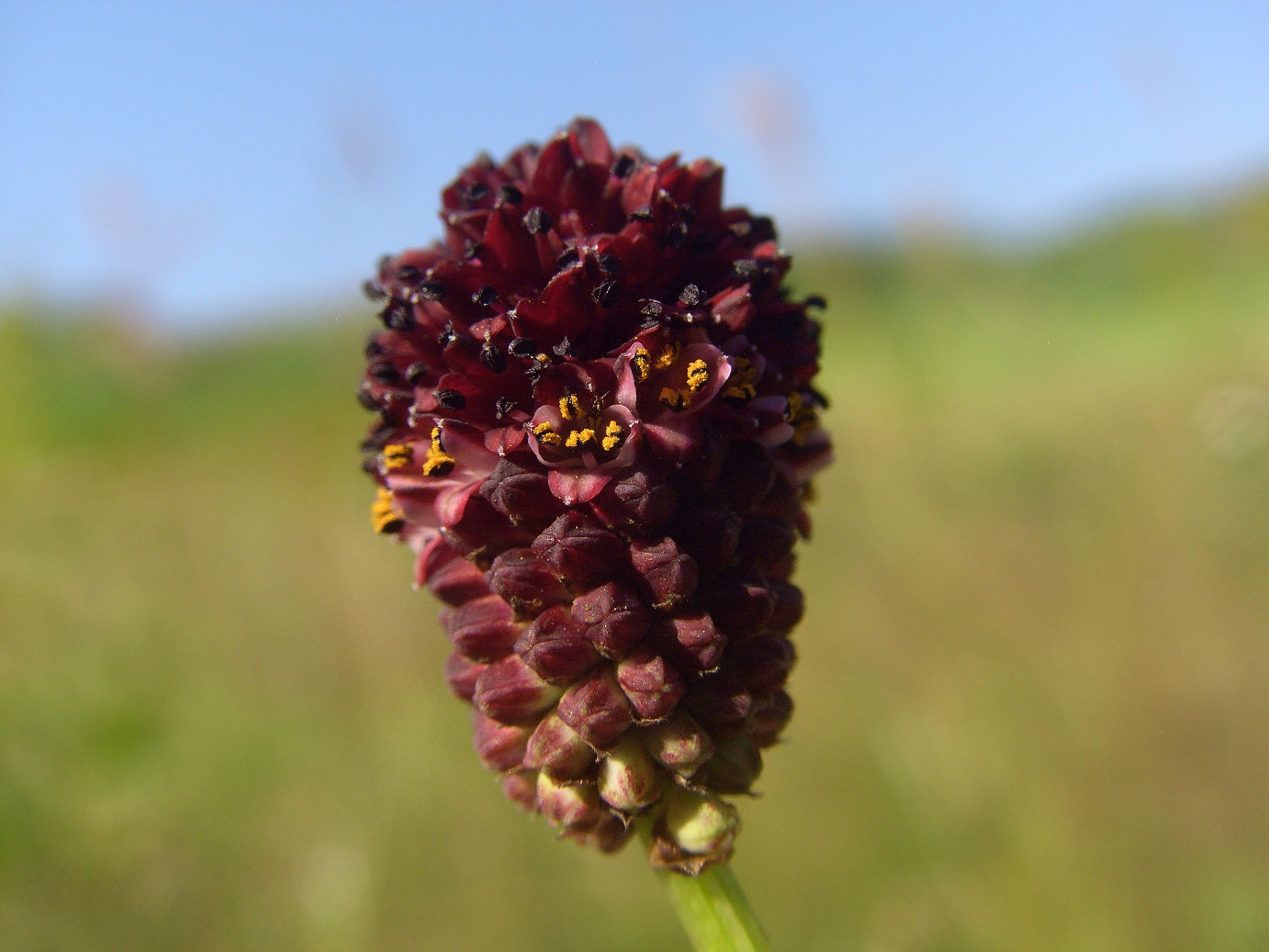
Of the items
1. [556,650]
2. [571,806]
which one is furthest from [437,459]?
[571,806]

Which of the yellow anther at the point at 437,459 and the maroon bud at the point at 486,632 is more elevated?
the yellow anther at the point at 437,459

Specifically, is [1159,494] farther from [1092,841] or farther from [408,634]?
[408,634]

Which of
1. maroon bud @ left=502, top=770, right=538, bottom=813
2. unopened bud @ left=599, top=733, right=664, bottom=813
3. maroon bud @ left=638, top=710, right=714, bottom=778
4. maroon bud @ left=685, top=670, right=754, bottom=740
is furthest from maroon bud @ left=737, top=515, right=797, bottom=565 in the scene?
maroon bud @ left=502, top=770, right=538, bottom=813

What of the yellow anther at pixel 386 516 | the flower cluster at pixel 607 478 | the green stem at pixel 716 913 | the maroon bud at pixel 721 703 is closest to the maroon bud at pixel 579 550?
the flower cluster at pixel 607 478

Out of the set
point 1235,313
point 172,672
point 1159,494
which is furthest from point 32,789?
point 1235,313

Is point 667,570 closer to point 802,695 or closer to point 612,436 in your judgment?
point 612,436

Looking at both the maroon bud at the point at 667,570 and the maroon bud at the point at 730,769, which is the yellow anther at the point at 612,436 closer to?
the maroon bud at the point at 667,570

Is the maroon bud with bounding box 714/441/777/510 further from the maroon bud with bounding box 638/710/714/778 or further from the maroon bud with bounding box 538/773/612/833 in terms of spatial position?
the maroon bud with bounding box 538/773/612/833
